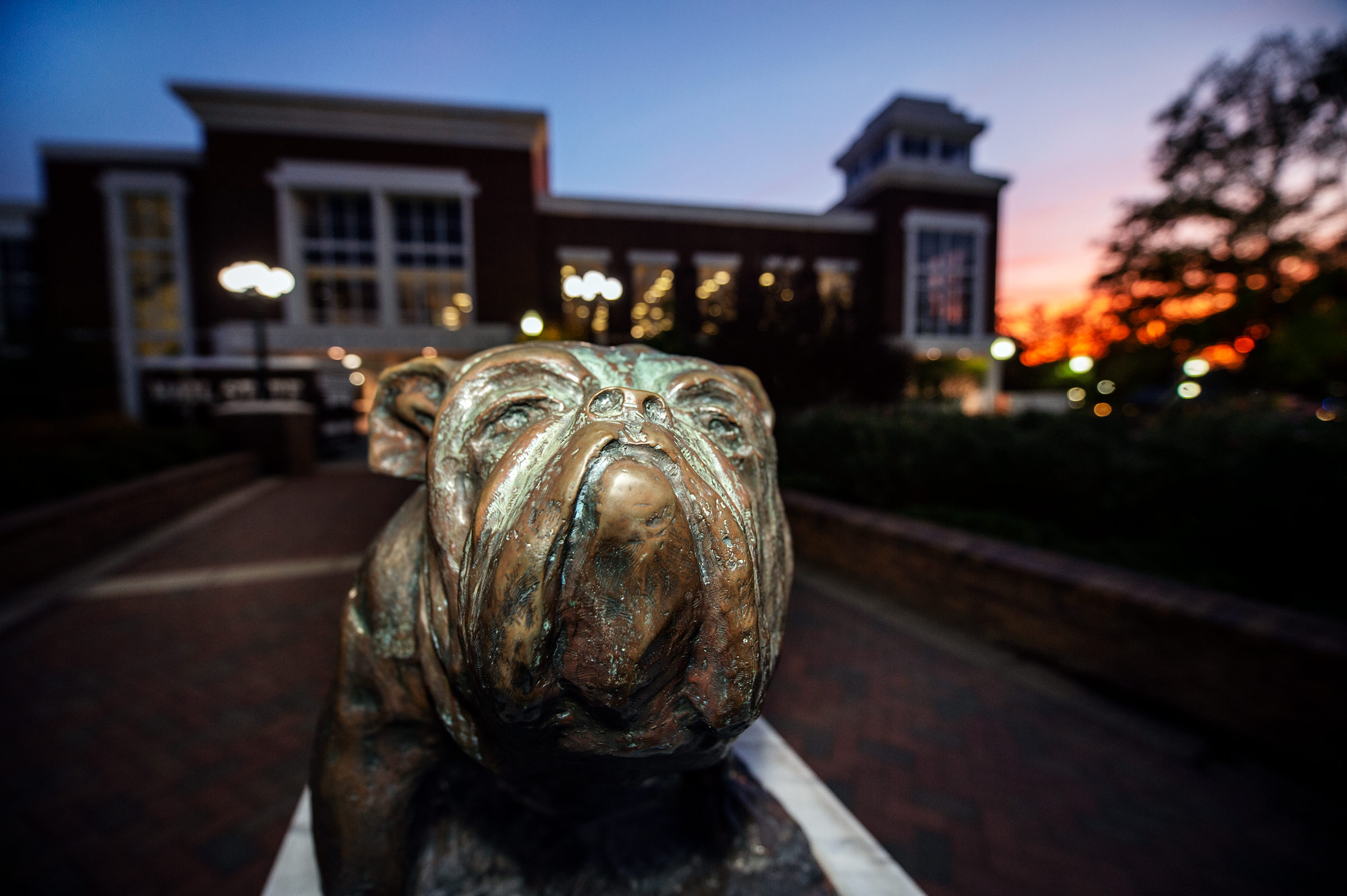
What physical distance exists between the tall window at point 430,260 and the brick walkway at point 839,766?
18.1m

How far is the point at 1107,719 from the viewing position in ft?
10.7

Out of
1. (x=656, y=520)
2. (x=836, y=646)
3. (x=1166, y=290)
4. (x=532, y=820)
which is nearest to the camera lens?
(x=656, y=520)

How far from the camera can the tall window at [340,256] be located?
66.7 feet

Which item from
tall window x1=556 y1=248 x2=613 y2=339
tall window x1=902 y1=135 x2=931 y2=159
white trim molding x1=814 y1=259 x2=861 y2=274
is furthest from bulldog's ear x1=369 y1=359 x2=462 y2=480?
tall window x1=902 y1=135 x2=931 y2=159

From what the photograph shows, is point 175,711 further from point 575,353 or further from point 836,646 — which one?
point 836,646

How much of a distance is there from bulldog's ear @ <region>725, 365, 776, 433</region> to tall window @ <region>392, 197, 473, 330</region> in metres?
21.5

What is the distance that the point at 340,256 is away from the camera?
67.7 ft

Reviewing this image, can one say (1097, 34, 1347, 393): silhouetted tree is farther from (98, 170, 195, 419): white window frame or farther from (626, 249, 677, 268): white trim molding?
(98, 170, 195, 419): white window frame

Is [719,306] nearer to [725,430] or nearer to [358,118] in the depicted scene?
[725,430]

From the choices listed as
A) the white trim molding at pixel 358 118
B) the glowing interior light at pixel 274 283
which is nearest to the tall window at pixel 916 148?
the white trim molding at pixel 358 118

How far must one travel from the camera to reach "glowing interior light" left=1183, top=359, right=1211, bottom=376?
69.7 ft

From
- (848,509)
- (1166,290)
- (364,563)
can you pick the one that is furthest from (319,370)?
(1166,290)

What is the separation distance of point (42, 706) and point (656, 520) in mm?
4601

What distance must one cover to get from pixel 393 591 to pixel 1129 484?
19.7 feet
